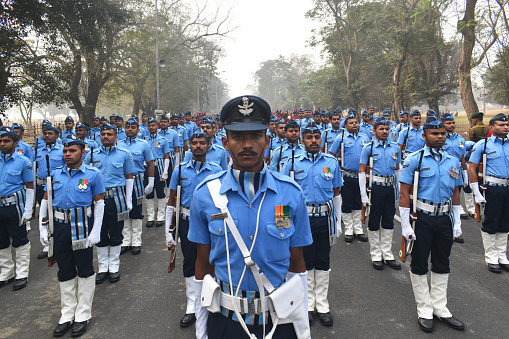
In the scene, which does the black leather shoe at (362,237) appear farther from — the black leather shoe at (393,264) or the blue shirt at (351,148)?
the blue shirt at (351,148)

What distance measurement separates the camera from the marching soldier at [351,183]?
24.2 ft

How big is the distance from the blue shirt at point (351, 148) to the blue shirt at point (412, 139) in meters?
2.38

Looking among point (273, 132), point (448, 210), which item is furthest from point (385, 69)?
point (448, 210)

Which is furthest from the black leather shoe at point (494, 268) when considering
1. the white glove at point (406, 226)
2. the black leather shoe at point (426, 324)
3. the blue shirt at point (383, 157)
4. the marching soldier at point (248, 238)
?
the marching soldier at point (248, 238)

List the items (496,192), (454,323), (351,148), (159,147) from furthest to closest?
(159,147) → (351,148) → (496,192) → (454,323)

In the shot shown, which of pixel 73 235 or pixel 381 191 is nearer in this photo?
pixel 73 235

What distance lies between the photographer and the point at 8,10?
1393 cm

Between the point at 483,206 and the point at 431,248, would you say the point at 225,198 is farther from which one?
the point at 483,206

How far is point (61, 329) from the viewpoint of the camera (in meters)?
4.15

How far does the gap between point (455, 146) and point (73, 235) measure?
26.6 feet

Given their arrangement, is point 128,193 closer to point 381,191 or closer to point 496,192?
point 381,191

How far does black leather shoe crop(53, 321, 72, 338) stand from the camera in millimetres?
4121

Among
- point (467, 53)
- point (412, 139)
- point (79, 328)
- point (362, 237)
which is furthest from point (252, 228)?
point (467, 53)

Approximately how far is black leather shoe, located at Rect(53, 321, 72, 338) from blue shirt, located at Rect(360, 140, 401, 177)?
530 centimetres
